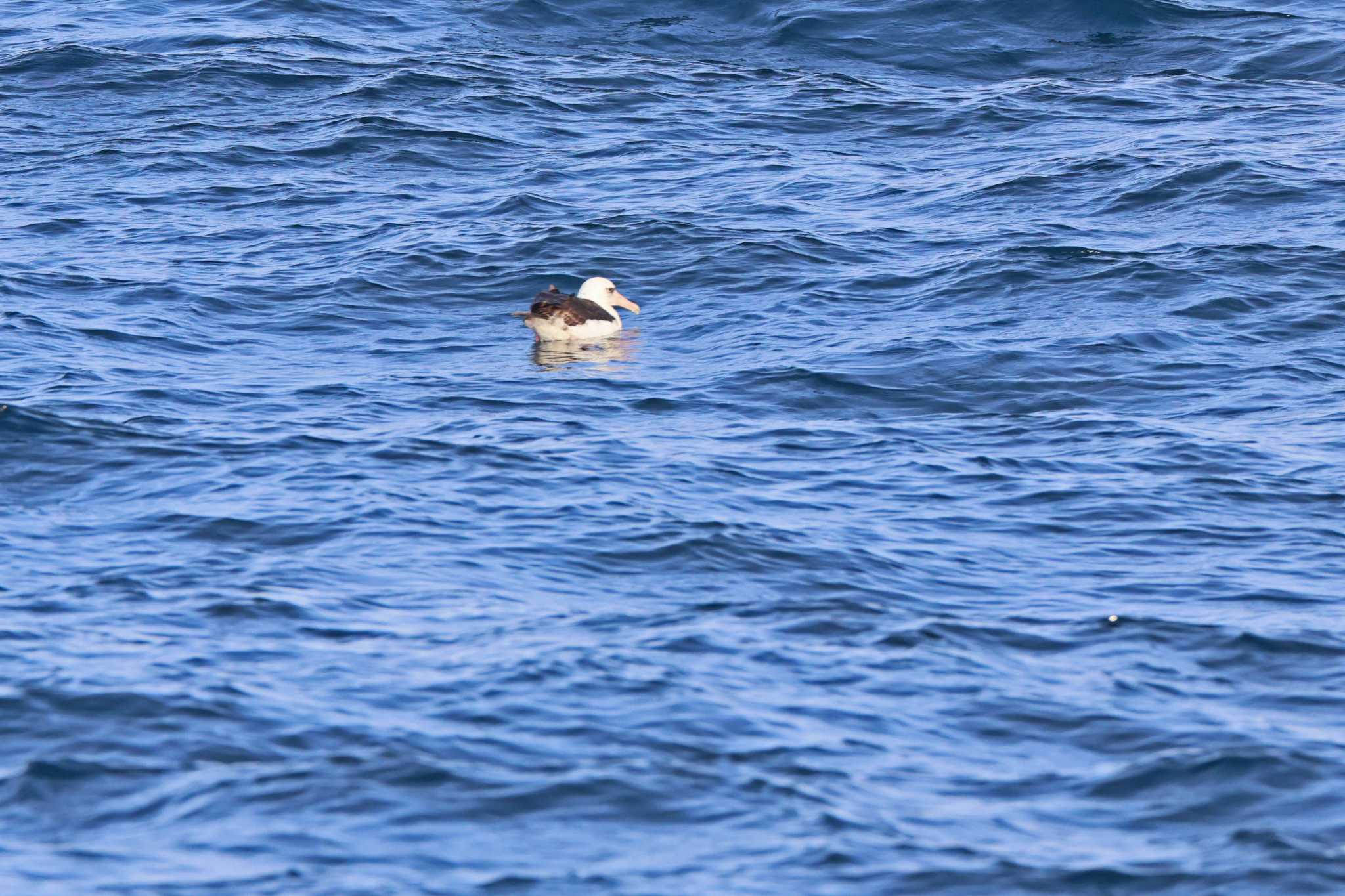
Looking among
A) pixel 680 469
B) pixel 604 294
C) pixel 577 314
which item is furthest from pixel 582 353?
pixel 680 469

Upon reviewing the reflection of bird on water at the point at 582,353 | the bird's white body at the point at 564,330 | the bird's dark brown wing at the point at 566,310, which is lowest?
the reflection of bird on water at the point at 582,353

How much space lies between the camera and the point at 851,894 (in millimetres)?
10164

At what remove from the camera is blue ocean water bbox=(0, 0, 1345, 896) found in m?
11.0

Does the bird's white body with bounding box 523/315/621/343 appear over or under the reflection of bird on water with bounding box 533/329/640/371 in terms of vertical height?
over

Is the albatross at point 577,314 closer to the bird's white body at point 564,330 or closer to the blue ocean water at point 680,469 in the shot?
the bird's white body at point 564,330

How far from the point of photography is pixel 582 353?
67.4 feet

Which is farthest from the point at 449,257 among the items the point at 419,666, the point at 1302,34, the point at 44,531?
the point at 1302,34

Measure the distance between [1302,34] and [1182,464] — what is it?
58.9 ft

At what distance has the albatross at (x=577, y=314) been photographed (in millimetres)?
20716

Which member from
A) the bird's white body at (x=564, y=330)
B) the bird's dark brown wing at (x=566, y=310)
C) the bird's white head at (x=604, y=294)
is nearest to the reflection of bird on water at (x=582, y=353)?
the bird's white body at (x=564, y=330)

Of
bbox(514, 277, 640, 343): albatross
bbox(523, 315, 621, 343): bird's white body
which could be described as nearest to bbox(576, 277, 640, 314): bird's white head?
bbox(514, 277, 640, 343): albatross

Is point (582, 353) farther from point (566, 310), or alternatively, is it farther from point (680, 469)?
point (680, 469)

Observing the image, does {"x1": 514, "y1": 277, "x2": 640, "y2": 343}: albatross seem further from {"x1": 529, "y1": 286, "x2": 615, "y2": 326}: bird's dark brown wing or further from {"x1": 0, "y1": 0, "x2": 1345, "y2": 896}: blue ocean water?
{"x1": 0, "y1": 0, "x2": 1345, "y2": 896}: blue ocean water

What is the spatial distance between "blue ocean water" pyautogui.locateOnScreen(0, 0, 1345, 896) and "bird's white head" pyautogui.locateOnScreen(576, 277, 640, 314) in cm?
69
